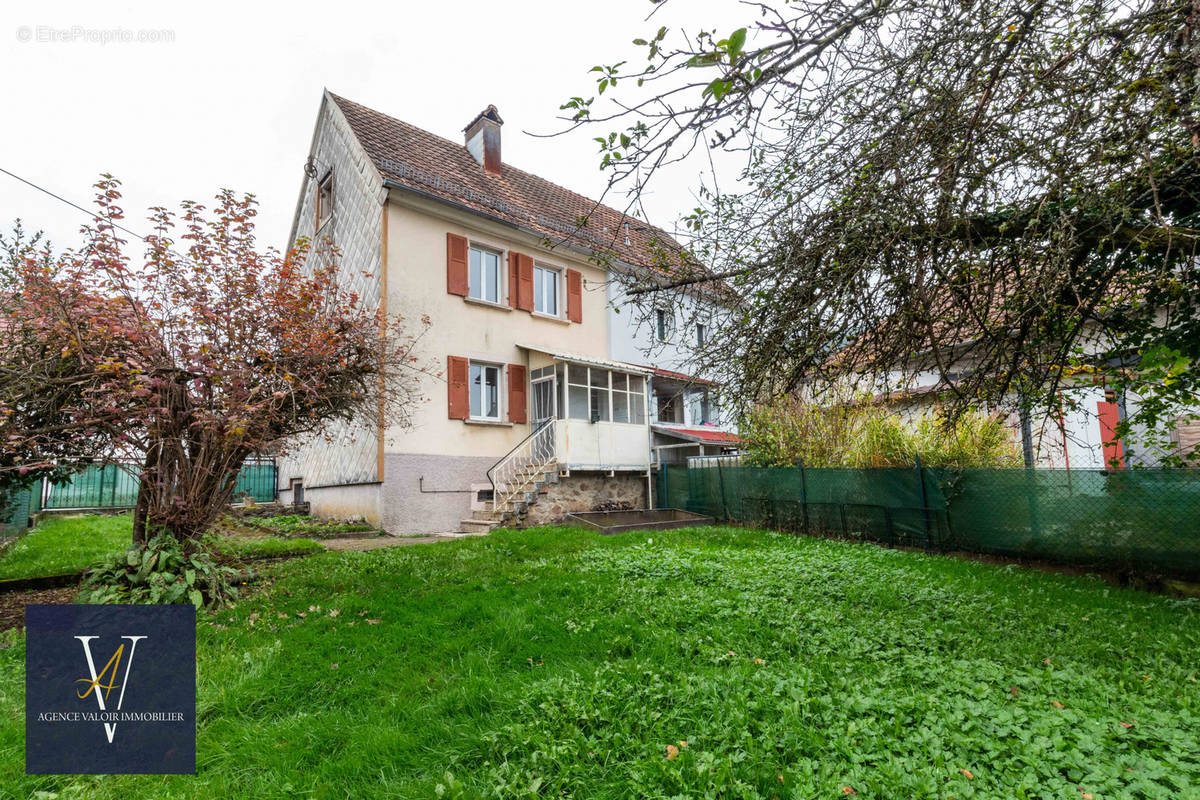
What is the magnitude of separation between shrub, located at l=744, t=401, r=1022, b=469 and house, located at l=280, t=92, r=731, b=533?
2325 millimetres

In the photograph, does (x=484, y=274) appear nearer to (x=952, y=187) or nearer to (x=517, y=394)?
(x=517, y=394)

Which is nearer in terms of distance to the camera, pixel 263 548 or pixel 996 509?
pixel 996 509

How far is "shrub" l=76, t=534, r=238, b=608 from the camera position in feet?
17.2

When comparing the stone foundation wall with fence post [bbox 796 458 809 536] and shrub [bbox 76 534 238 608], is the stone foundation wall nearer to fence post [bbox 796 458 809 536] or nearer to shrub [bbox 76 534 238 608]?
fence post [bbox 796 458 809 536]

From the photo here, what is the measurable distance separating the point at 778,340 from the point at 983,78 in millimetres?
2153

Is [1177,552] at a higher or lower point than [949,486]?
lower

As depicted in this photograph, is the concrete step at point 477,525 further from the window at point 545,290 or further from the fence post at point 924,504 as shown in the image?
the fence post at point 924,504

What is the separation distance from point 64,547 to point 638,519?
33.1 ft

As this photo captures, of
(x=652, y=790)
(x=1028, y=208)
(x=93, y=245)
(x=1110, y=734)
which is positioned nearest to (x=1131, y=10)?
(x=1028, y=208)

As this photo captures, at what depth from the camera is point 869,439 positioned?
10406mm

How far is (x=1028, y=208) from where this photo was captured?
4.00 meters

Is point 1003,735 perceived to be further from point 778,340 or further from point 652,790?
point 778,340

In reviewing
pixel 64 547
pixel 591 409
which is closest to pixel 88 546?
pixel 64 547

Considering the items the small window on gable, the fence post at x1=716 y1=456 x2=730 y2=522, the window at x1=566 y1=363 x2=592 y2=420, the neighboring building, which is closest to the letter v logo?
the neighboring building
